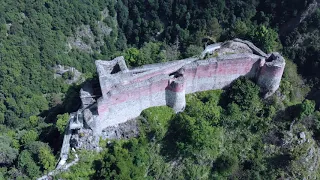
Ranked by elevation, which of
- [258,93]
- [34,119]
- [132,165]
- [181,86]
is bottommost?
[34,119]

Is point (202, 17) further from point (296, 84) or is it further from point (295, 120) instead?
point (295, 120)

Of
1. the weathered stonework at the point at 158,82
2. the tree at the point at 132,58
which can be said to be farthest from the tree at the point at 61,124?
the tree at the point at 132,58

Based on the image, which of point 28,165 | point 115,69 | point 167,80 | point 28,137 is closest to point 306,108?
point 167,80

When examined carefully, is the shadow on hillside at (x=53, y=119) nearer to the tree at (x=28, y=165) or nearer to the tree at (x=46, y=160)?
the tree at (x=46, y=160)

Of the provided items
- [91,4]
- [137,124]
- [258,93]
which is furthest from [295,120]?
[91,4]

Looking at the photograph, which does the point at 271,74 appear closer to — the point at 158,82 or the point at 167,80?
the point at 167,80

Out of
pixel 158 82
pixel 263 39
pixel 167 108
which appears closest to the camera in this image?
pixel 158 82
